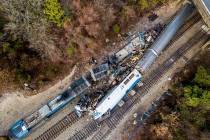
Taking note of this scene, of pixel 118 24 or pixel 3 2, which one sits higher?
pixel 3 2

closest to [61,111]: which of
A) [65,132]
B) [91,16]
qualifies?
[65,132]

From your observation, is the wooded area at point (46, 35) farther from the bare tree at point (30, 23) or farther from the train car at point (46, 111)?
the train car at point (46, 111)

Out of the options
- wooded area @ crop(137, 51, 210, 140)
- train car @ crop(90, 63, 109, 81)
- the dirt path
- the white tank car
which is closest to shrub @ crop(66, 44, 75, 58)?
train car @ crop(90, 63, 109, 81)

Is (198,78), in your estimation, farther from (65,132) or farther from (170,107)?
(65,132)

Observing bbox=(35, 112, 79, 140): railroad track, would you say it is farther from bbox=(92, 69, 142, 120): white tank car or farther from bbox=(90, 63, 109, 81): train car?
bbox=(90, 63, 109, 81): train car

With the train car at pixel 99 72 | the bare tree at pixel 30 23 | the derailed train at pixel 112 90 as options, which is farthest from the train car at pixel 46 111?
the bare tree at pixel 30 23

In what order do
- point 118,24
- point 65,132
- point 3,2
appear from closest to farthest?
point 3,2 < point 65,132 < point 118,24
